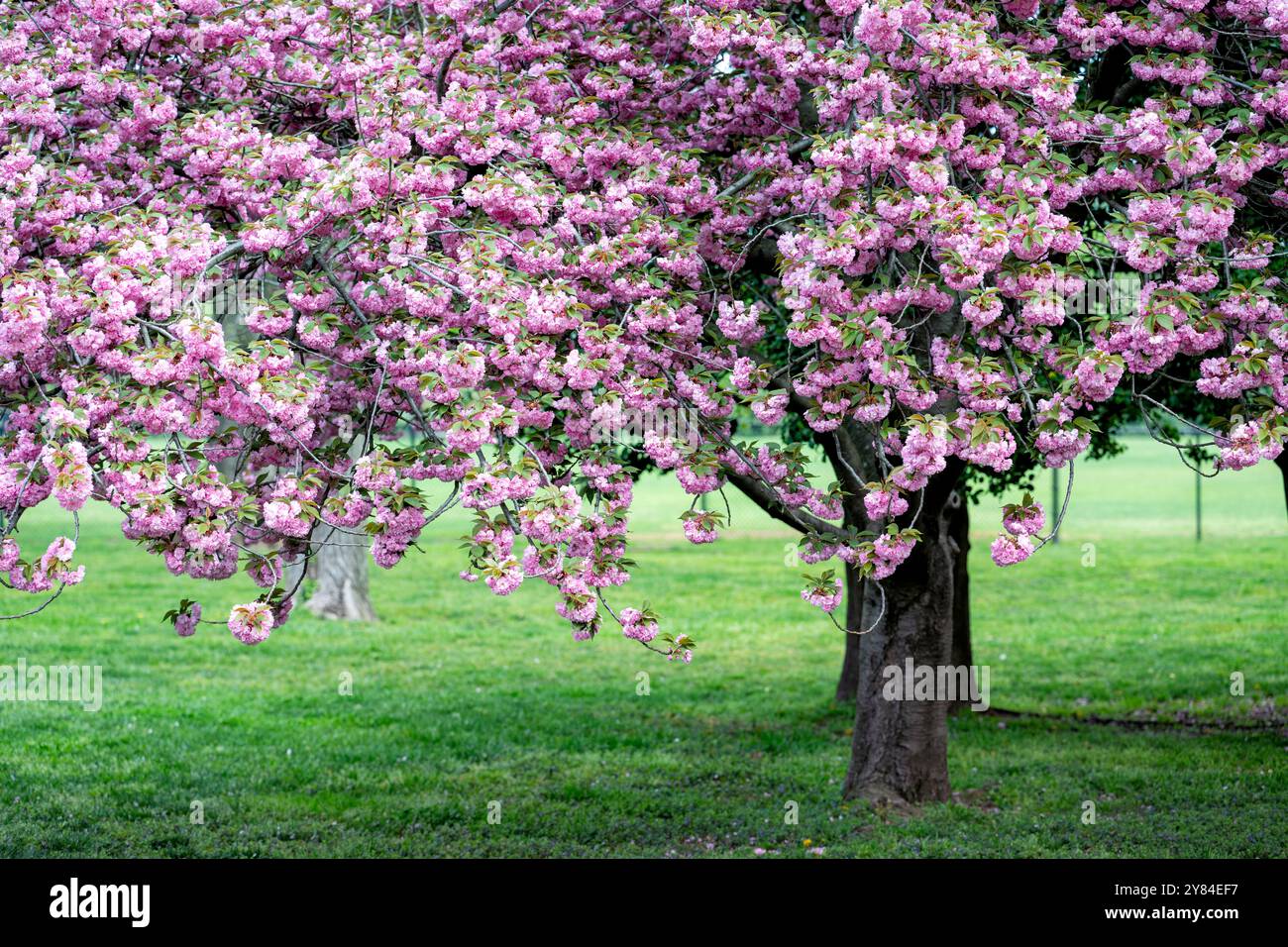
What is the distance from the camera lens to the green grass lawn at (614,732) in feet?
29.7

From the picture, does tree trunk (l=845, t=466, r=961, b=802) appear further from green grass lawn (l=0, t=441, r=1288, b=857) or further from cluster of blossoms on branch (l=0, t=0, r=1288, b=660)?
cluster of blossoms on branch (l=0, t=0, r=1288, b=660)

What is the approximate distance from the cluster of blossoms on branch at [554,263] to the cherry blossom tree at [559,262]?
2cm

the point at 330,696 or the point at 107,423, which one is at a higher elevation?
the point at 107,423

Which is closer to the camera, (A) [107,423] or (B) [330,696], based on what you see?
(A) [107,423]

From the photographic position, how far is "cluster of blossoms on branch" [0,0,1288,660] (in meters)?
5.71

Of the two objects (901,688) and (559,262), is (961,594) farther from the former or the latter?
(559,262)

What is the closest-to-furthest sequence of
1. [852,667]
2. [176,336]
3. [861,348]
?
[176,336] < [861,348] < [852,667]

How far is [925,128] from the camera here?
606 centimetres

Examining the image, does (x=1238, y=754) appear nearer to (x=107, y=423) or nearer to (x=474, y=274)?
(x=474, y=274)

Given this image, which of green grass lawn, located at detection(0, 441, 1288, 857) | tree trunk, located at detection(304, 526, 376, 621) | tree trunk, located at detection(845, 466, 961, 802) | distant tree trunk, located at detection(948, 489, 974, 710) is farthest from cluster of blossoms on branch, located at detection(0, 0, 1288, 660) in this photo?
tree trunk, located at detection(304, 526, 376, 621)
